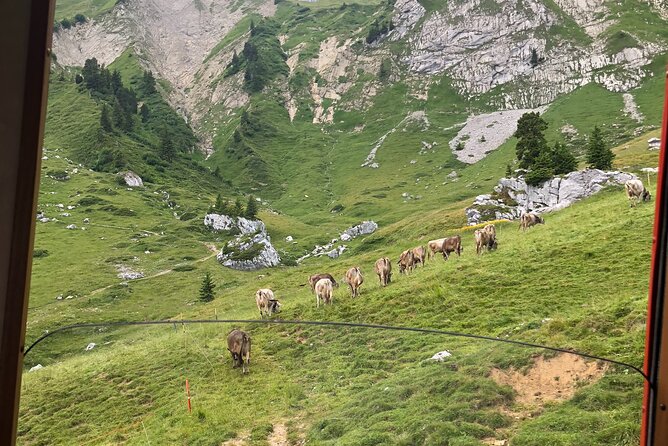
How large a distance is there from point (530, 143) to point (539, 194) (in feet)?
33.2

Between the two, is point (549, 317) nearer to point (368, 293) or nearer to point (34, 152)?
point (368, 293)

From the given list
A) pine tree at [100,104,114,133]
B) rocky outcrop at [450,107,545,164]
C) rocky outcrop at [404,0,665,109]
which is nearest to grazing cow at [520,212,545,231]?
rocky outcrop at [450,107,545,164]

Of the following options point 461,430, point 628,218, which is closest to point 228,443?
point 461,430

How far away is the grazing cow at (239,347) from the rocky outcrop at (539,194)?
103ft

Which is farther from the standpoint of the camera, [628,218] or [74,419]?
[628,218]

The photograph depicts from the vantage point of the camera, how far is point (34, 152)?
2.61 metres

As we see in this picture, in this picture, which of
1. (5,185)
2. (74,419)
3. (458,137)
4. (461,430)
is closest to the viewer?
(5,185)

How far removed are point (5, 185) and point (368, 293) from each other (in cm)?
2449

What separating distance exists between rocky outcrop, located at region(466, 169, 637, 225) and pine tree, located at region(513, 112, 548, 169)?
3003 millimetres

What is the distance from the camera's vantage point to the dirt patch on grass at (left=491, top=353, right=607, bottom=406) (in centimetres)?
1098

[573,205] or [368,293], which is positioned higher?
[573,205]

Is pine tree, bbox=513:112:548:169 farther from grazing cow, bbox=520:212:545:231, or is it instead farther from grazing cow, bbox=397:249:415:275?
grazing cow, bbox=397:249:415:275

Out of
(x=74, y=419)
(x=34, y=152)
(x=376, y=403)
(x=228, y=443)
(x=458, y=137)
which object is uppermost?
(x=458, y=137)

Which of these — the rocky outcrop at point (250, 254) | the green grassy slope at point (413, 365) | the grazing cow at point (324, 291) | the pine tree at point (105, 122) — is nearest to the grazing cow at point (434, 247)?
the green grassy slope at point (413, 365)
